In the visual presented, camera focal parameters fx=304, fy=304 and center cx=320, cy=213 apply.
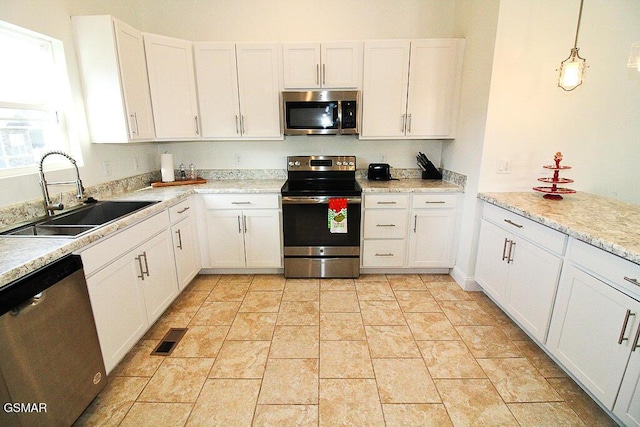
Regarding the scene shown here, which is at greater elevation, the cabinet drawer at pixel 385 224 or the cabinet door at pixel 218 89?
the cabinet door at pixel 218 89

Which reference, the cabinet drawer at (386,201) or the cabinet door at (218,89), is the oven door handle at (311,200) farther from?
the cabinet door at (218,89)

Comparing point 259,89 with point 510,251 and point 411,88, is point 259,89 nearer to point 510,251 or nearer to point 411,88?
point 411,88

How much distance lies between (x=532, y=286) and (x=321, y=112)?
2269mm

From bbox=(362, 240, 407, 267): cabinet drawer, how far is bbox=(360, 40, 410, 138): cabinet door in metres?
1.11

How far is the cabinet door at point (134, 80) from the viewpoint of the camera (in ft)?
7.97

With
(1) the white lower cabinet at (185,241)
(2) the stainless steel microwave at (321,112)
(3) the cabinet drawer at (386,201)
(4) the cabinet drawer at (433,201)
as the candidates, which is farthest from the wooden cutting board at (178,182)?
(4) the cabinet drawer at (433,201)

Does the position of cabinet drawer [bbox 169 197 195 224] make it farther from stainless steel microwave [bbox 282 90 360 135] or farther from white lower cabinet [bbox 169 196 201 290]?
stainless steel microwave [bbox 282 90 360 135]

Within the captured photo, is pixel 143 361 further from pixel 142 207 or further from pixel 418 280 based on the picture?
pixel 418 280

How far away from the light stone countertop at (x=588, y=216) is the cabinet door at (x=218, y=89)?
2.50m

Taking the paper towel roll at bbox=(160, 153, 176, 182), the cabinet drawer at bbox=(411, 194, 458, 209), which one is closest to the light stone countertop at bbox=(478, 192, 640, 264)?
the cabinet drawer at bbox=(411, 194, 458, 209)

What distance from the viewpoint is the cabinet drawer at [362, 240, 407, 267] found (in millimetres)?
3094

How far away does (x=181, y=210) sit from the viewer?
2.71 meters

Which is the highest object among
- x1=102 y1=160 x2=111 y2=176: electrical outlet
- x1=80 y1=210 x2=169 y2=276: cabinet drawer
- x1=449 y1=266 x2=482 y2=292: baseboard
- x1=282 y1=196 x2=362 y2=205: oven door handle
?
x1=102 y1=160 x2=111 y2=176: electrical outlet

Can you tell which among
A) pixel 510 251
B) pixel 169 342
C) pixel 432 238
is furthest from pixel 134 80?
pixel 510 251
